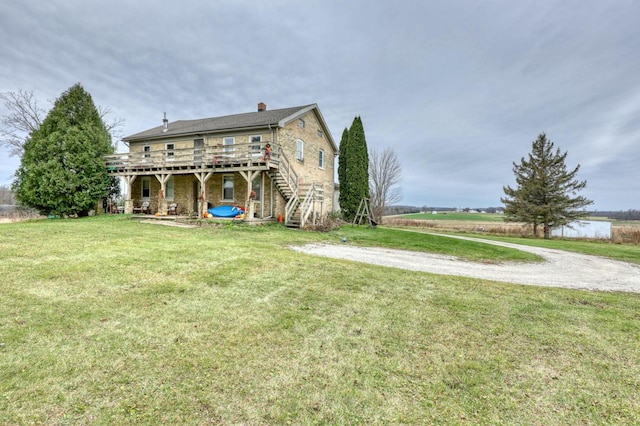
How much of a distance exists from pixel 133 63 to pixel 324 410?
94.0ft

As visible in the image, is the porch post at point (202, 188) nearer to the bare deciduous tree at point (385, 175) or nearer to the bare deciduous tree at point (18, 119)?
the bare deciduous tree at point (18, 119)

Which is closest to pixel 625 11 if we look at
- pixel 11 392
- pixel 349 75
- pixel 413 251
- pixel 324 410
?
pixel 413 251

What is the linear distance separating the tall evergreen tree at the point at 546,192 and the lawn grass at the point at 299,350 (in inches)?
1113

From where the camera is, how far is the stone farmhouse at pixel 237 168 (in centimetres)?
1647

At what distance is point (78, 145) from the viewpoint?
1791cm

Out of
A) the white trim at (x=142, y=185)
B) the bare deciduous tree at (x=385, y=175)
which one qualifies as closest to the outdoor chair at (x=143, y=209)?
the white trim at (x=142, y=185)

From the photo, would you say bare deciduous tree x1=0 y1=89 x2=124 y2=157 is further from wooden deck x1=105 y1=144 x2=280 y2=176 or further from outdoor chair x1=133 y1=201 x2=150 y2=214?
outdoor chair x1=133 y1=201 x2=150 y2=214

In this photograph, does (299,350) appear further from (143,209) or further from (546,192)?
(546,192)

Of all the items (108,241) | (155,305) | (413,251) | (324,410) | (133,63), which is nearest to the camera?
(324,410)

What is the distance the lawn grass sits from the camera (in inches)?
84.7

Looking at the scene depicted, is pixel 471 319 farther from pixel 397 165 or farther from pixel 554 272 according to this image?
pixel 397 165

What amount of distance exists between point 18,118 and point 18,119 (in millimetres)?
90

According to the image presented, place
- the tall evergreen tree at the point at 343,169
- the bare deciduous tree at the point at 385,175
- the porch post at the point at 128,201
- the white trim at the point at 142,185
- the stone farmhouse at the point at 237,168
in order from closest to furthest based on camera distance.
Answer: the stone farmhouse at the point at 237,168 < the porch post at the point at 128,201 < the white trim at the point at 142,185 < the tall evergreen tree at the point at 343,169 < the bare deciduous tree at the point at 385,175

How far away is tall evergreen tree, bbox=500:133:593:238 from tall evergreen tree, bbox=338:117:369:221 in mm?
17283
